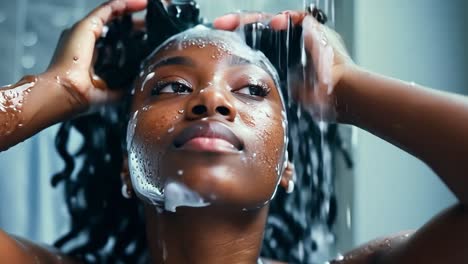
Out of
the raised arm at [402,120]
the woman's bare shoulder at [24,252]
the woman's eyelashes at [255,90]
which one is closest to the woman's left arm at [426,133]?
the raised arm at [402,120]

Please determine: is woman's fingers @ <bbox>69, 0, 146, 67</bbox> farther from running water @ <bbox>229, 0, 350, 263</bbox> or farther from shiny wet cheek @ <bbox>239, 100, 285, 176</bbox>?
shiny wet cheek @ <bbox>239, 100, 285, 176</bbox>

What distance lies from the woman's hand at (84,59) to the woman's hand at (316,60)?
22 cm

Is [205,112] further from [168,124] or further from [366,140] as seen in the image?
[366,140]

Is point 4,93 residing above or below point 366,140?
above

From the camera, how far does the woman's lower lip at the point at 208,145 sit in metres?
0.97

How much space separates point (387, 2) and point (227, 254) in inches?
36.0

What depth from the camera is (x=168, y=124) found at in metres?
1.03

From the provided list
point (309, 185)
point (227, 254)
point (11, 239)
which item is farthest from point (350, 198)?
point (11, 239)

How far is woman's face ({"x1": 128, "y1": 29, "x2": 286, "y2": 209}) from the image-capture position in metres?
0.98

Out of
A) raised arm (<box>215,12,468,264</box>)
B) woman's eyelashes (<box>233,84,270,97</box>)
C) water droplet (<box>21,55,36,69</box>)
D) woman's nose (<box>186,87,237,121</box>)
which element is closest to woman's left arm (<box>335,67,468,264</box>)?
raised arm (<box>215,12,468,264</box>)

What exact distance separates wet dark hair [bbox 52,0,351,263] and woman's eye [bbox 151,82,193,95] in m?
0.18

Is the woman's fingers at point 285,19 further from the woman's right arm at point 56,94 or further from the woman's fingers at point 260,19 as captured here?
the woman's right arm at point 56,94

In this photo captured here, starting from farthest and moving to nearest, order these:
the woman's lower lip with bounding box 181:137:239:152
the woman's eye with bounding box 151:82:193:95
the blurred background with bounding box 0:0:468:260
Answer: the blurred background with bounding box 0:0:468:260 < the woman's eye with bounding box 151:82:193:95 < the woman's lower lip with bounding box 181:137:239:152

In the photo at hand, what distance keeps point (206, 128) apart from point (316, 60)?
12.2 inches
